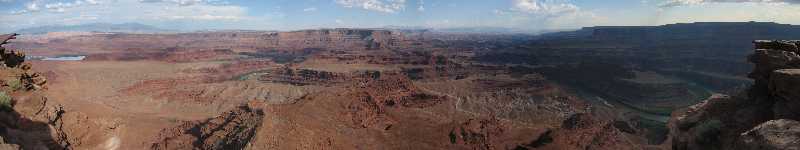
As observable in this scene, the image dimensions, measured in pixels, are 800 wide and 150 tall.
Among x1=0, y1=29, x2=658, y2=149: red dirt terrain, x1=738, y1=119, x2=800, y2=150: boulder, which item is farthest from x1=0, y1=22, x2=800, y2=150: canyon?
x1=0, y1=29, x2=658, y2=149: red dirt terrain

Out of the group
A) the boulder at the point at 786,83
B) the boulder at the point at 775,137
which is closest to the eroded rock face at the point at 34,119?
the boulder at the point at 775,137

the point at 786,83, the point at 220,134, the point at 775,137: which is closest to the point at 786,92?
the point at 786,83

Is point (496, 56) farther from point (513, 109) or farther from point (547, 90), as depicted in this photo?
point (513, 109)

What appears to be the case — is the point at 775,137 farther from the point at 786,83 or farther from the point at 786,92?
the point at 786,92

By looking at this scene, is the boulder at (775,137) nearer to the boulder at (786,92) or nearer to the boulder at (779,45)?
the boulder at (786,92)

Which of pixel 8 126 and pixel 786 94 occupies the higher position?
pixel 786 94

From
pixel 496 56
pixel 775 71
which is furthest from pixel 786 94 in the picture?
pixel 496 56

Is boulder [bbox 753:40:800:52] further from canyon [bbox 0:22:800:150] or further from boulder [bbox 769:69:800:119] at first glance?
boulder [bbox 769:69:800:119]
